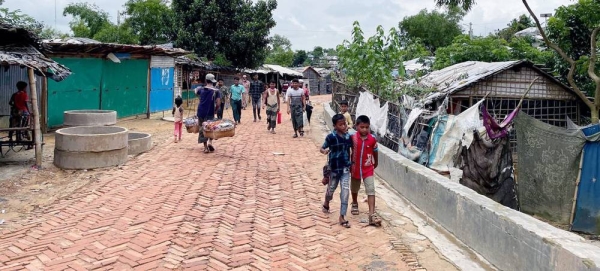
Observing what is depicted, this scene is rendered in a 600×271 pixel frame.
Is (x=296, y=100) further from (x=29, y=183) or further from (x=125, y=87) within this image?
(x=125, y=87)

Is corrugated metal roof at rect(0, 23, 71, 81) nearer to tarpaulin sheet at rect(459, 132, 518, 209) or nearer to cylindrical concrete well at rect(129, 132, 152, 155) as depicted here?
cylindrical concrete well at rect(129, 132, 152, 155)

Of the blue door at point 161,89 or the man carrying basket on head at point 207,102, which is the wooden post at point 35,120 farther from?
the blue door at point 161,89

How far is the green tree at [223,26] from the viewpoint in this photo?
29.3 metres

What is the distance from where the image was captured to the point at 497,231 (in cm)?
457

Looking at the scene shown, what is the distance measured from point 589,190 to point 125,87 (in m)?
14.8

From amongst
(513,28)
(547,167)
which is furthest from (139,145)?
(513,28)

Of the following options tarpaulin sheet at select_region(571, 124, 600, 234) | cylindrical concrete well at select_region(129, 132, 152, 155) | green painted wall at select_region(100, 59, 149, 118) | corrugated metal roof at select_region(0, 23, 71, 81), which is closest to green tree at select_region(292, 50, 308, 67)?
green painted wall at select_region(100, 59, 149, 118)

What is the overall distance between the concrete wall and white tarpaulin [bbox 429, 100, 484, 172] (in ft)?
7.22

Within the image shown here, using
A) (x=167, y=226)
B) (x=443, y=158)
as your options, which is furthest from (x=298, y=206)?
(x=443, y=158)

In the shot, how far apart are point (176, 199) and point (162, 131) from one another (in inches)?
342

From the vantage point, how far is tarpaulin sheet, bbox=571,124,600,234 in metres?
7.07

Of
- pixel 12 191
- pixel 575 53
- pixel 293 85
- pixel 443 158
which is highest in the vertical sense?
pixel 575 53

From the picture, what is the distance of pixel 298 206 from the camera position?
6832 millimetres

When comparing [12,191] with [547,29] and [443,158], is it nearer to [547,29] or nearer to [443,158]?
[443,158]
